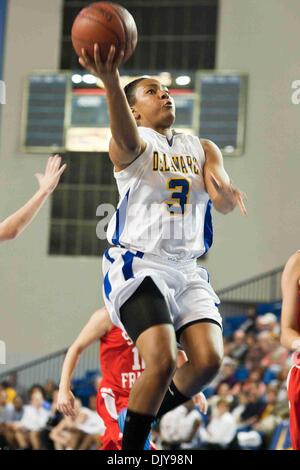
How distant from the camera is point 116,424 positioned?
16.8 feet

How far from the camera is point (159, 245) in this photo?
13.6 feet

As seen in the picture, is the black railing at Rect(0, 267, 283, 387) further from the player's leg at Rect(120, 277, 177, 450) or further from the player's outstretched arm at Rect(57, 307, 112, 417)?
the player's leg at Rect(120, 277, 177, 450)

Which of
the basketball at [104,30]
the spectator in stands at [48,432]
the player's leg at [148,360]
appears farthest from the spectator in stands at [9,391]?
the basketball at [104,30]

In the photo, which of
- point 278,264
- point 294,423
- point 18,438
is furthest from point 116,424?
point 278,264

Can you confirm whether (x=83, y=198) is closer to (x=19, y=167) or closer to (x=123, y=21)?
(x=19, y=167)

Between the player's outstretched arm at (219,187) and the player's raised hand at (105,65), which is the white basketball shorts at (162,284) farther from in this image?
the player's raised hand at (105,65)

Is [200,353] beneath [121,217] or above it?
beneath

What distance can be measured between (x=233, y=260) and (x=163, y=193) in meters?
12.0

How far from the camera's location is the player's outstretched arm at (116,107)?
3.68 meters

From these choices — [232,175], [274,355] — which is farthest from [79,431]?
[232,175]

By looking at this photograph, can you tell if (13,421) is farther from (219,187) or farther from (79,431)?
(219,187)

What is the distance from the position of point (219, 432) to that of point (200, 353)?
6550mm

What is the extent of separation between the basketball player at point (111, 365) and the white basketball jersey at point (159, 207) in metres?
1.07

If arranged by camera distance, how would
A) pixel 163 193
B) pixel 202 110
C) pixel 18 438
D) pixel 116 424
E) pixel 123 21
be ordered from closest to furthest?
A: pixel 123 21 < pixel 163 193 < pixel 116 424 < pixel 18 438 < pixel 202 110
